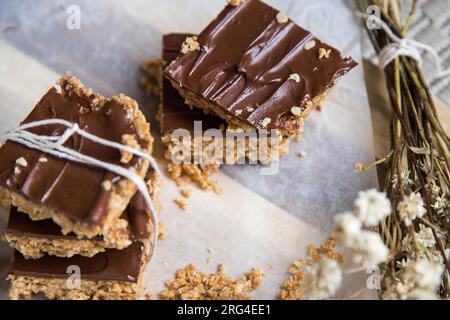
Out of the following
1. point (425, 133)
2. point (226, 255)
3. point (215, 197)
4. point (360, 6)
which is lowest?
point (226, 255)

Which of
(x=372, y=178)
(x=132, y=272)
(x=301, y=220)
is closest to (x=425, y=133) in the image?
(x=372, y=178)

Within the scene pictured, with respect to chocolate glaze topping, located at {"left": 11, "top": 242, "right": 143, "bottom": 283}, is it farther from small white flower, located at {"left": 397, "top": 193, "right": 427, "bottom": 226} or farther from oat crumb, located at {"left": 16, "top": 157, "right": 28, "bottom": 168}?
small white flower, located at {"left": 397, "top": 193, "right": 427, "bottom": 226}

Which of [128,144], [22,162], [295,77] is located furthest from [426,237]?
[22,162]

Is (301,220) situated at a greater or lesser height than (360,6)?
lesser

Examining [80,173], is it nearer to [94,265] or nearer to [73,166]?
[73,166]

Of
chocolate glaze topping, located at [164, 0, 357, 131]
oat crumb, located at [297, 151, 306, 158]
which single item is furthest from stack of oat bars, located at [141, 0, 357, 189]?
oat crumb, located at [297, 151, 306, 158]
